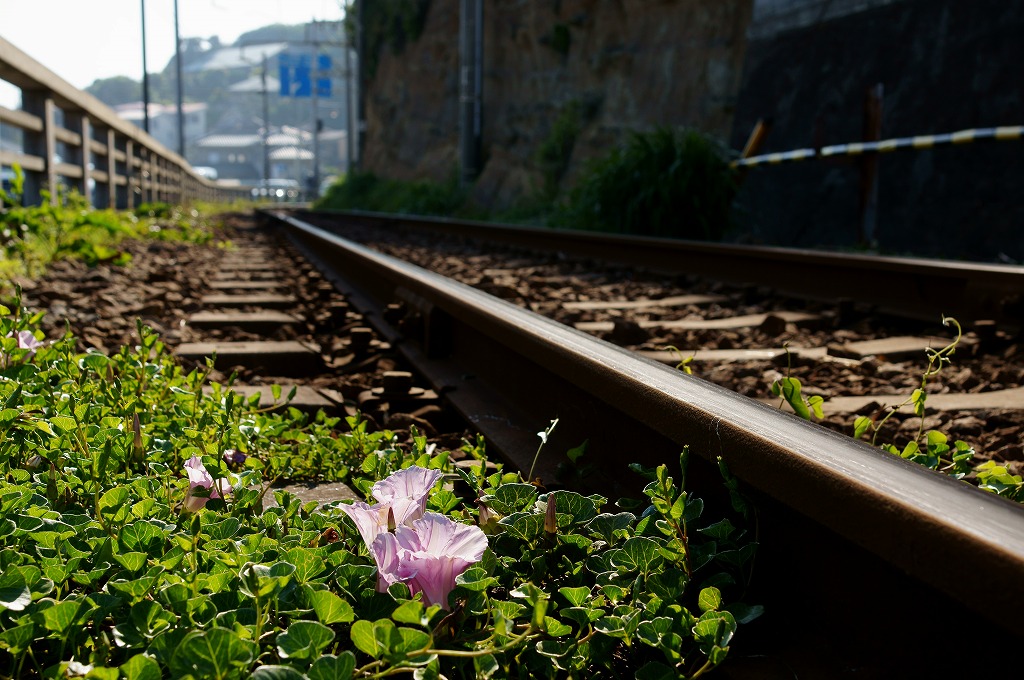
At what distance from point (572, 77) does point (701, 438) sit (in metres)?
19.3

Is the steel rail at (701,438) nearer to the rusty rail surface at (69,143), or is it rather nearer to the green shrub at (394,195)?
the rusty rail surface at (69,143)

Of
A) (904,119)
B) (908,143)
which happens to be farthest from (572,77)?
(908,143)

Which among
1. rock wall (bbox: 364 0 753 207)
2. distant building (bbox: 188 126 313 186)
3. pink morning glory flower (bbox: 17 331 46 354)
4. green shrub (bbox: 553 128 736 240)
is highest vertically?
distant building (bbox: 188 126 313 186)

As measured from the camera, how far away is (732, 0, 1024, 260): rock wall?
8.61 m

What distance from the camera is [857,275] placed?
4.71 meters

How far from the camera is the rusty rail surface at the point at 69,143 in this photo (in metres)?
7.32

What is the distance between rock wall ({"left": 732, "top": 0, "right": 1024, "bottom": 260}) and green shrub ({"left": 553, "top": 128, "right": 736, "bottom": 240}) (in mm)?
818

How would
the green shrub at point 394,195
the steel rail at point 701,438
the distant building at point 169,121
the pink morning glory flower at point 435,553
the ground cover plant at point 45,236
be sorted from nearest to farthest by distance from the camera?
1. the steel rail at point 701,438
2. the pink morning glory flower at point 435,553
3. the ground cover plant at point 45,236
4. the green shrub at point 394,195
5. the distant building at point 169,121

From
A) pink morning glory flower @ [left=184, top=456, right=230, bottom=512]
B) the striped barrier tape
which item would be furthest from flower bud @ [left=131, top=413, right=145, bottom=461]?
the striped barrier tape

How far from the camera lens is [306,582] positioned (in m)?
1.17

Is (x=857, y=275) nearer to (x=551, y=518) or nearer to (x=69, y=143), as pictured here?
(x=551, y=518)

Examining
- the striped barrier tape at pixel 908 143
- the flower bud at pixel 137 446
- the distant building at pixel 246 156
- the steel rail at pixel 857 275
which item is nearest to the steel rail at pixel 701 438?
the flower bud at pixel 137 446

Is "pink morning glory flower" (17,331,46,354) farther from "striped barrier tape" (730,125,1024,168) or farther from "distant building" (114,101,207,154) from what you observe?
"distant building" (114,101,207,154)

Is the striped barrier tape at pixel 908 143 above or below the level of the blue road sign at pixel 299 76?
below
